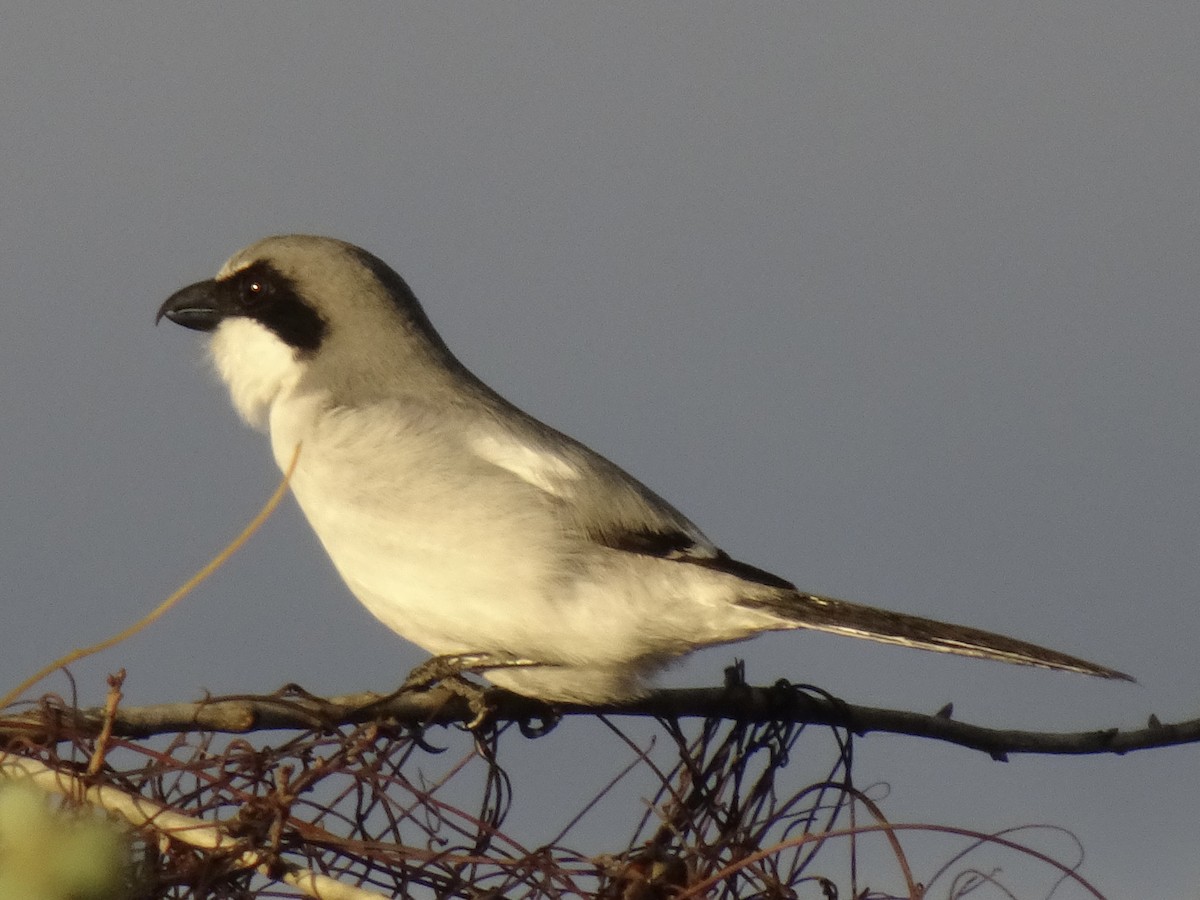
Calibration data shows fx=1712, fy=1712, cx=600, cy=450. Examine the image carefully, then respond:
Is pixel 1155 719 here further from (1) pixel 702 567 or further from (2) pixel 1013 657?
(1) pixel 702 567

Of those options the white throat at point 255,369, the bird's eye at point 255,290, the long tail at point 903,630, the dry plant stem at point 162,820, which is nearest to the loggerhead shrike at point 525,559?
the long tail at point 903,630

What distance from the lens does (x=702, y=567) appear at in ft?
13.1

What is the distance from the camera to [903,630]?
370cm

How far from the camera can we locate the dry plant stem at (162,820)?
97.4 inches

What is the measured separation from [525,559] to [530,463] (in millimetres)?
313

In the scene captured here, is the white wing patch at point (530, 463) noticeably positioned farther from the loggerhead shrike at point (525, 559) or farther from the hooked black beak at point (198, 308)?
the hooked black beak at point (198, 308)

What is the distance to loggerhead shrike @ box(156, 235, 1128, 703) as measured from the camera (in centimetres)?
388

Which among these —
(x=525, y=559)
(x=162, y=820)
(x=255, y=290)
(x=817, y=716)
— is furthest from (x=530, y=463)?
(x=162, y=820)

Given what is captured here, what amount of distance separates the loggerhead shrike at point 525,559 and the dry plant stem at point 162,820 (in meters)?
1.25

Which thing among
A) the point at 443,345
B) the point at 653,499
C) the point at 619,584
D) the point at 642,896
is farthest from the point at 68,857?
the point at 443,345

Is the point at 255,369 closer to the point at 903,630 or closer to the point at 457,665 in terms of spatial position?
the point at 457,665

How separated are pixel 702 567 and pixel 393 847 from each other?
158cm

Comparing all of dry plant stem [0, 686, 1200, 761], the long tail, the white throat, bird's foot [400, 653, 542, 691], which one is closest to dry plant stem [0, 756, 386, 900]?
dry plant stem [0, 686, 1200, 761]

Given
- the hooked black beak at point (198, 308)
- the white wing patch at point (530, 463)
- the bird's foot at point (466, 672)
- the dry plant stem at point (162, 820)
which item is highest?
the hooked black beak at point (198, 308)
